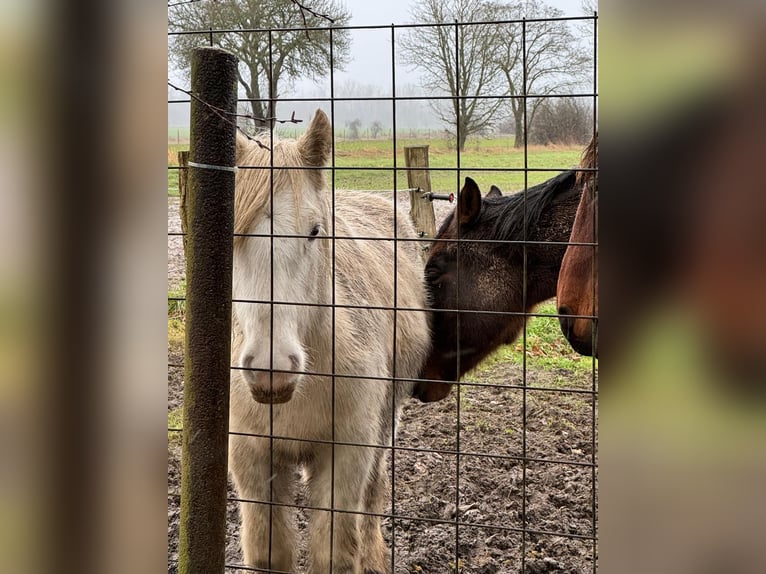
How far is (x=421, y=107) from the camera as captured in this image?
685cm

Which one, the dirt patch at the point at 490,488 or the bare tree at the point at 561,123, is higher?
the bare tree at the point at 561,123

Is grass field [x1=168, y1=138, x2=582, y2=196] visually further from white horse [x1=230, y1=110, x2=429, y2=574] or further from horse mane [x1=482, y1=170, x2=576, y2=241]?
white horse [x1=230, y1=110, x2=429, y2=574]

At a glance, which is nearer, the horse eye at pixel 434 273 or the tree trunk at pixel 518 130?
the horse eye at pixel 434 273

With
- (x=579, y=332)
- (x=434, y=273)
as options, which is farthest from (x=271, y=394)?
(x=434, y=273)

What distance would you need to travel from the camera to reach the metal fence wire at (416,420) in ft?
7.79

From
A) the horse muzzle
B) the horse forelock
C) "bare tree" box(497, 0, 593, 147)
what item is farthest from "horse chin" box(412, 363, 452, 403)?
"bare tree" box(497, 0, 593, 147)

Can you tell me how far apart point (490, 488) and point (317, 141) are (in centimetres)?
245

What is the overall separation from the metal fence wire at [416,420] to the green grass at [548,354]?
0.07ft

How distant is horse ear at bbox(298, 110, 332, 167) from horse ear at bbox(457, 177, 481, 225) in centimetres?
117
